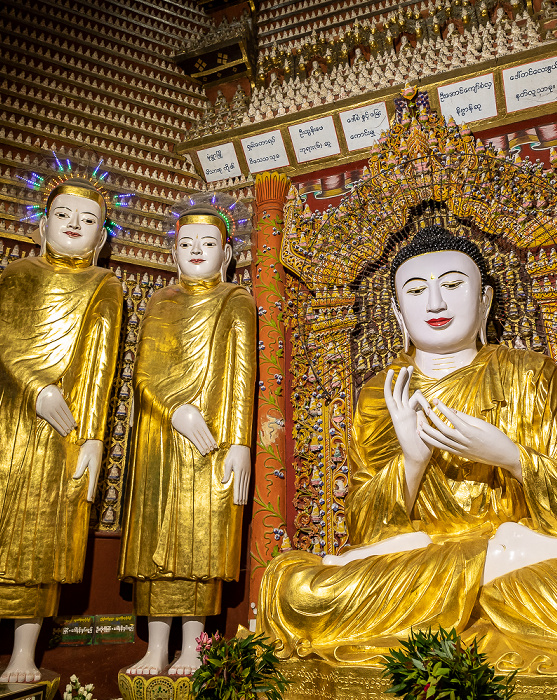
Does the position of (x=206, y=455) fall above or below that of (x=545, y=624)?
above

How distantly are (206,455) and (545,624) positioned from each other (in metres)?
2.24

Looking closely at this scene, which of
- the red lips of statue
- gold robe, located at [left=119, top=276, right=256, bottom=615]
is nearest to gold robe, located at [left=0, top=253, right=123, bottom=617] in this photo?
gold robe, located at [left=119, top=276, right=256, bottom=615]

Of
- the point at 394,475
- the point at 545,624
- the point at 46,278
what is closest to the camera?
the point at 545,624

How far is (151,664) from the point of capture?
3.86 meters

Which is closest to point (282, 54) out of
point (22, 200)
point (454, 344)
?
point (22, 200)

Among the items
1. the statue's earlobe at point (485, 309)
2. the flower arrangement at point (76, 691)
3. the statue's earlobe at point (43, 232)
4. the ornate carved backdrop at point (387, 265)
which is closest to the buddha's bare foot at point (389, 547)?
the ornate carved backdrop at point (387, 265)

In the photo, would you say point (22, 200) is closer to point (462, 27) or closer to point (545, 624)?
point (462, 27)

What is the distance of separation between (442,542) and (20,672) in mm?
2511

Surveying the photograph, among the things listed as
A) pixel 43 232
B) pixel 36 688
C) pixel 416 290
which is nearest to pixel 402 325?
pixel 416 290

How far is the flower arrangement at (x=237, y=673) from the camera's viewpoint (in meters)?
2.66

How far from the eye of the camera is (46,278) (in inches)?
185

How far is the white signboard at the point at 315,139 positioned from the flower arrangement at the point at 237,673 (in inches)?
157

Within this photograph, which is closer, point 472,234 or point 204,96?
point 472,234

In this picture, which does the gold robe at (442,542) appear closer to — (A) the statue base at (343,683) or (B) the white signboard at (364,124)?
(A) the statue base at (343,683)
